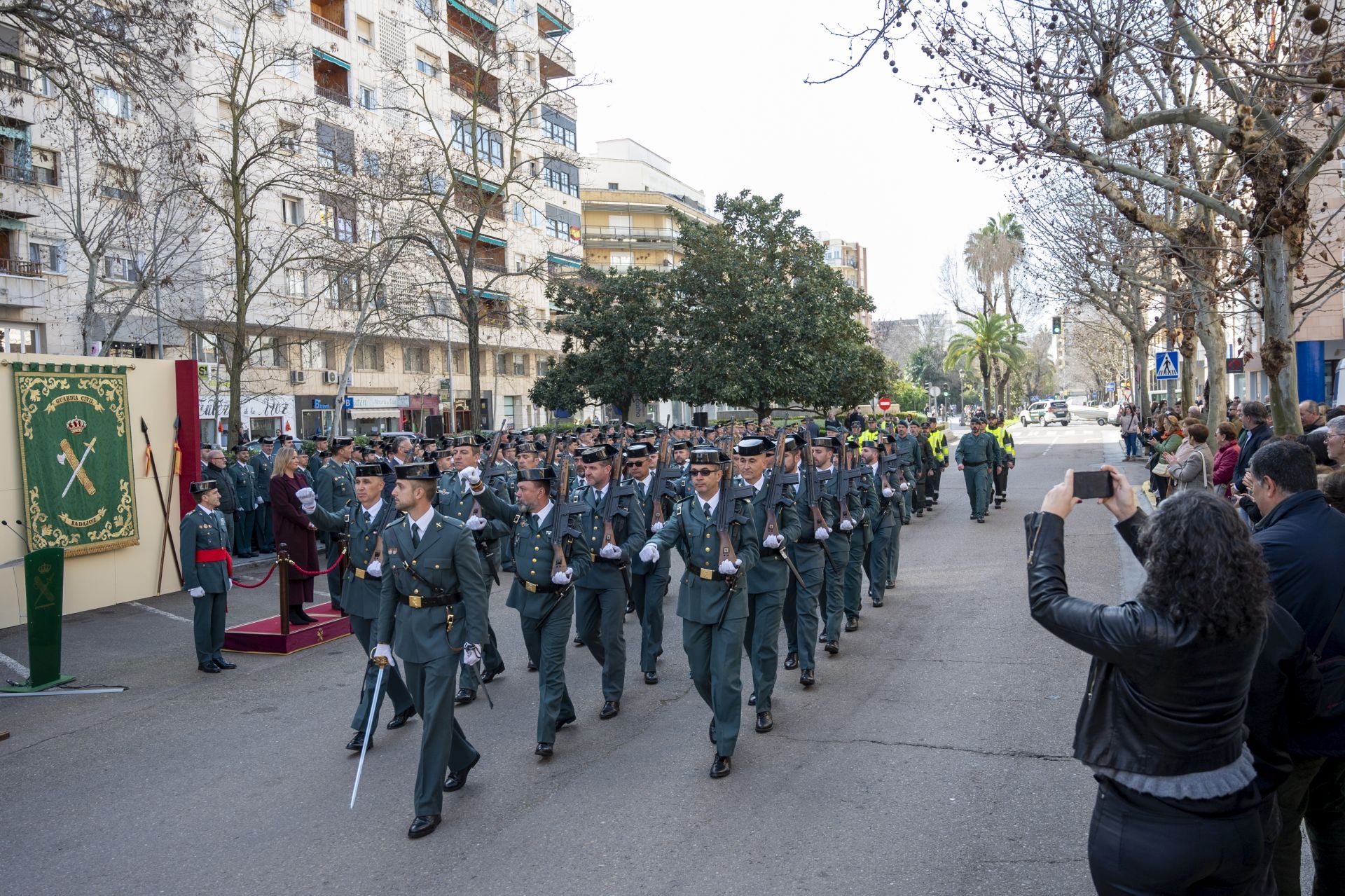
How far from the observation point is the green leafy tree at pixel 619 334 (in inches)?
1309

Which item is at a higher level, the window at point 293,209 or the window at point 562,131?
the window at point 562,131

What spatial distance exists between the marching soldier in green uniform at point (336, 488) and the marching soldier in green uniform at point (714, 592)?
5715 mm

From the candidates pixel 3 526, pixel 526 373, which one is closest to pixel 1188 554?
pixel 3 526

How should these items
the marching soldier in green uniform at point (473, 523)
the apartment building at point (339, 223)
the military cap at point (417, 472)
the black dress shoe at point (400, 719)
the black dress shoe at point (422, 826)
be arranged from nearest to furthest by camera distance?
the black dress shoe at point (422, 826) → the military cap at point (417, 472) → the black dress shoe at point (400, 719) → the marching soldier in green uniform at point (473, 523) → the apartment building at point (339, 223)

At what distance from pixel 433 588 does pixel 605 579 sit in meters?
2.18

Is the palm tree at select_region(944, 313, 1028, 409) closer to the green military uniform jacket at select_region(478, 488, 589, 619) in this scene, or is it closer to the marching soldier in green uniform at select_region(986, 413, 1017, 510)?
the marching soldier in green uniform at select_region(986, 413, 1017, 510)

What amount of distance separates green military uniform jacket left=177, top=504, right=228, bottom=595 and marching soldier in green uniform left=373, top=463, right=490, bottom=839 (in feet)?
13.1

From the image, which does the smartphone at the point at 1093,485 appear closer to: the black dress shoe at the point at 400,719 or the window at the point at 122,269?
the black dress shoe at the point at 400,719

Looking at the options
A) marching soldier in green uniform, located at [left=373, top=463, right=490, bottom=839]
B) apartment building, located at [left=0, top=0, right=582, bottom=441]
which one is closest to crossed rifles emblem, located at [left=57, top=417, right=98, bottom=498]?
apartment building, located at [left=0, top=0, right=582, bottom=441]

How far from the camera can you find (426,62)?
135 feet

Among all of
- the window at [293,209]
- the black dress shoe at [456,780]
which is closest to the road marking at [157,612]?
the black dress shoe at [456,780]

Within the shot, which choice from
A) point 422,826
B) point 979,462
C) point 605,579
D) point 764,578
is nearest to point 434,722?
point 422,826

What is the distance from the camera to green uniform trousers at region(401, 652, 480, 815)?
17.8 ft

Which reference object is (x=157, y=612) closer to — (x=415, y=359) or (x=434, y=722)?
(x=434, y=722)
